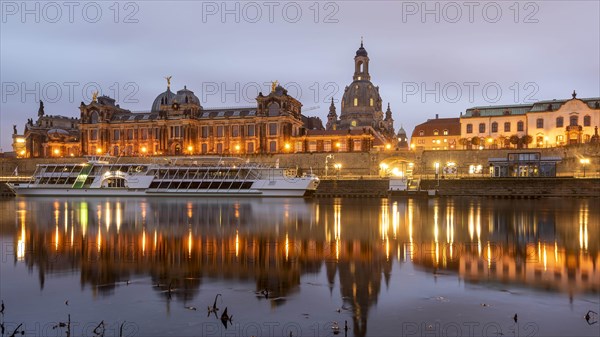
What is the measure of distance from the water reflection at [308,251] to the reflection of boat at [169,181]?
1143 inches

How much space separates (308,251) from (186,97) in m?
80.4

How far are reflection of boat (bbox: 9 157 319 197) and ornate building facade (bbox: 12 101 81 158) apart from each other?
1555 inches

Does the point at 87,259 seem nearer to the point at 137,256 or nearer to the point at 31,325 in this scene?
the point at 137,256

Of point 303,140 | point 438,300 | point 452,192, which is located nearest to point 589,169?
point 452,192

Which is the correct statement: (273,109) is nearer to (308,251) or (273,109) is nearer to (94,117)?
(94,117)

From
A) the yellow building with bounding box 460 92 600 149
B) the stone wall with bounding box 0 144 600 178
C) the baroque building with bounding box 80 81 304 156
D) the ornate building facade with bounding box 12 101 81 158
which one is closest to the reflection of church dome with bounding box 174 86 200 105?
the baroque building with bounding box 80 81 304 156

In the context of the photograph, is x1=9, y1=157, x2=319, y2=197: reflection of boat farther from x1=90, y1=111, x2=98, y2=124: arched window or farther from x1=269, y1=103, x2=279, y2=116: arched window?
x1=90, y1=111, x2=98, y2=124: arched window

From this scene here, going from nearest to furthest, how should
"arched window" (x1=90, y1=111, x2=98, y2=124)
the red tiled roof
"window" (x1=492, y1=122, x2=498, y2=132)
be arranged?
1. "window" (x1=492, y1=122, x2=498, y2=132)
2. the red tiled roof
3. "arched window" (x1=90, y1=111, x2=98, y2=124)

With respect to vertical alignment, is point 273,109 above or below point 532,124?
above

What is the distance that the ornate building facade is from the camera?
4158 inches

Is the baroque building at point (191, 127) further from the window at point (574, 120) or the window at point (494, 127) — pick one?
the window at point (574, 120)

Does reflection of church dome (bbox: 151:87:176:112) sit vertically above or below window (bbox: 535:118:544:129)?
above

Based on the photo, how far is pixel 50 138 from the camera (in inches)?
4163

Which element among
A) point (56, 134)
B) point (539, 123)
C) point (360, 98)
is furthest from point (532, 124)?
point (56, 134)
